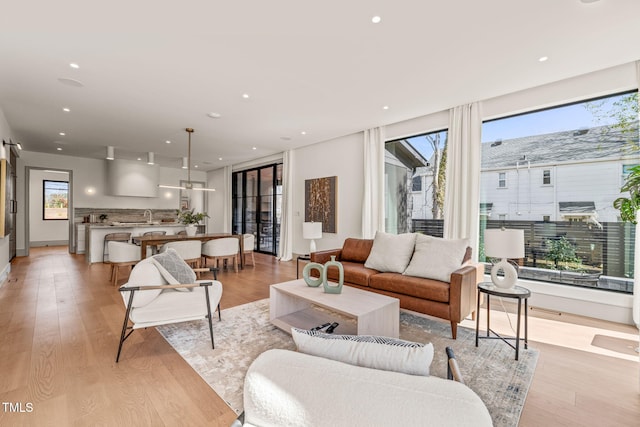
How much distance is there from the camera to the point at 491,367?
2.25 m

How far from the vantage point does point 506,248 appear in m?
2.58

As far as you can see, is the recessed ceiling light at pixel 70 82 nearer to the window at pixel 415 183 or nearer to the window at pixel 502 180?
the window at pixel 415 183

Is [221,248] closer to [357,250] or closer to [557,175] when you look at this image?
[357,250]

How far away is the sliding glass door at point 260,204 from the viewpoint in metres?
7.96

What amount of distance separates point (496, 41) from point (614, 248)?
2.75m

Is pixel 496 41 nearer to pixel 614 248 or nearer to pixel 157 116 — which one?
pixel 614 248

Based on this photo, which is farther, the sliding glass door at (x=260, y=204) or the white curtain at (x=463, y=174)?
the sliding glass door at (x=260, y=204)

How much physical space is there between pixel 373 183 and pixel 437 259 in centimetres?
253

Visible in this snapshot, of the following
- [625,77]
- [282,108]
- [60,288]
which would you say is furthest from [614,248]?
[60,288]

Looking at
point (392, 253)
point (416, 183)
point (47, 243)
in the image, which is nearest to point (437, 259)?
point (392, 253)

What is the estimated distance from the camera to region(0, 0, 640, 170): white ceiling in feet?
7.61

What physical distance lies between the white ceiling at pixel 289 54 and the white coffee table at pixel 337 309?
2.40 meters

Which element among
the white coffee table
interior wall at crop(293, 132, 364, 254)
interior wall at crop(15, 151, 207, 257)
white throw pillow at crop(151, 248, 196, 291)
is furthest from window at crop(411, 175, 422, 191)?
interior wall at crop(15, 151, 207, 257)

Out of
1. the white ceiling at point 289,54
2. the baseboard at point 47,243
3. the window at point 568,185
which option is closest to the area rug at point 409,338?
the window at point 568,185
